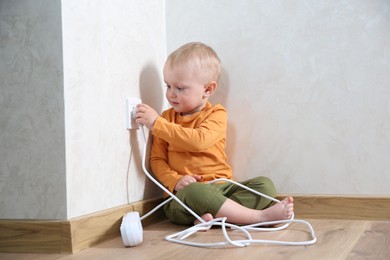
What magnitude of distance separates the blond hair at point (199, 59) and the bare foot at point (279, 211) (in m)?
0.42

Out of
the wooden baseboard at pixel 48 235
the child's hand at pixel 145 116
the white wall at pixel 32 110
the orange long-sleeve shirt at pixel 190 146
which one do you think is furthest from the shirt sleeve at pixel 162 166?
the white wall at pixel 32 110

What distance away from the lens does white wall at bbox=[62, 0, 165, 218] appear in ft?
3.92

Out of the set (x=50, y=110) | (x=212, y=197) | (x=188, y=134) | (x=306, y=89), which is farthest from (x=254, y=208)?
(x=50, y=110)

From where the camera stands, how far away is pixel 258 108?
1649 millimetres

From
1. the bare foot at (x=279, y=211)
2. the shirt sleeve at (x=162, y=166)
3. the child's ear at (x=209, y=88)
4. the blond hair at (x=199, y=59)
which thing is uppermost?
the blond hair at (x=199, y=59)

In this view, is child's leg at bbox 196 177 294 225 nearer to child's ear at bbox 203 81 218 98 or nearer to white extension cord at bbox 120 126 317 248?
white extension cord at bbox 120 126 317 248

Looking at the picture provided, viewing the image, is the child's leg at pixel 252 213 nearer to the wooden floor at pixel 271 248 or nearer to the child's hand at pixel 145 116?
the wooden floor at pixel 271 248

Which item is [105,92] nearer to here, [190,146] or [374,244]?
[190,146]

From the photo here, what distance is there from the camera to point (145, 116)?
1.47m

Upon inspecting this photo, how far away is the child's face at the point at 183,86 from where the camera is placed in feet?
5.03

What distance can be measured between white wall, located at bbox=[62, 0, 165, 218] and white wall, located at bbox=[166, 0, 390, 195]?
255mm

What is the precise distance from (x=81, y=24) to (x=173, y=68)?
0.37 meters

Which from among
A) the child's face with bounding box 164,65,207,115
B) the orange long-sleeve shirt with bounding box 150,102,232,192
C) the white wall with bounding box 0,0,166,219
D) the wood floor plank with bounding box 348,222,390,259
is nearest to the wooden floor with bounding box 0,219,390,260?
the wood floor plank with bounding box 348,222,390,259

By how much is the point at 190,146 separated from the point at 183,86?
177 millimetres
